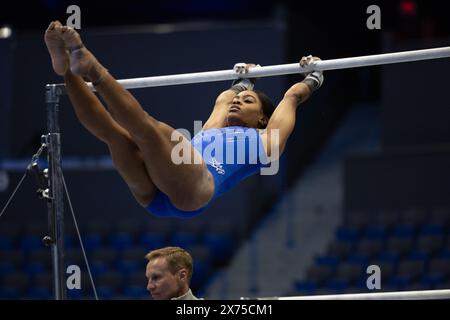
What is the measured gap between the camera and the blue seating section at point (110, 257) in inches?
419

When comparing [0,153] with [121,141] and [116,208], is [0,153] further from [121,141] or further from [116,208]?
[121,141]

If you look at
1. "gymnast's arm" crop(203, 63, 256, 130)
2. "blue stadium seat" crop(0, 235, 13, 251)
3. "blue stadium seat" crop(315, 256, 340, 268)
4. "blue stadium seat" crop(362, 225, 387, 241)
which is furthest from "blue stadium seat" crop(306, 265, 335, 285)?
"gymnast's arm" crop(203, 63, 256, 130)

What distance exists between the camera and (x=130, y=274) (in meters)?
10.7

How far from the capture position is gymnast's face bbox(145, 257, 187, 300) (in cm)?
439

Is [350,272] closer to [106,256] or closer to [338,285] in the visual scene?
[338,285]

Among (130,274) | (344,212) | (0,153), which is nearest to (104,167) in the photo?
(0,153)

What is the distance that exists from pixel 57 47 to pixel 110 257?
7243 mm

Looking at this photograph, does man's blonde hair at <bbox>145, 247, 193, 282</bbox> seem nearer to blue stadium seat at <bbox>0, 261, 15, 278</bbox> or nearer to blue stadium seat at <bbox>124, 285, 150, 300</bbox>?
blue stadium seat at <bbox>124, 285, 150, 300</bbox>

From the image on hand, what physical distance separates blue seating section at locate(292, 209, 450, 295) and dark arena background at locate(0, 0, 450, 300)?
0.07ft

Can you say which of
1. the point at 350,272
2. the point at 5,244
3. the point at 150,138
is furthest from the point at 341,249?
the point at 150,138

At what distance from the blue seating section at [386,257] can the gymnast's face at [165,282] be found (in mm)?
5320

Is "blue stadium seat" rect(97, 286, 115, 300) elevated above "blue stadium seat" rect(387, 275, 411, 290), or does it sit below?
below

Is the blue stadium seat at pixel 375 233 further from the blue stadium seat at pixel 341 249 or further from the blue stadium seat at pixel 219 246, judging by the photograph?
the blue stadium seat at pixel 219 246

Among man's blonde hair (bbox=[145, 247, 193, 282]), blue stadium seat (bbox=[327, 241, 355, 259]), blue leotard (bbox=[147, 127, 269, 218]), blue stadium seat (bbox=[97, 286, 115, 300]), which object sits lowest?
blue stadium seat (bbox=[97, 286, 115, 300])
